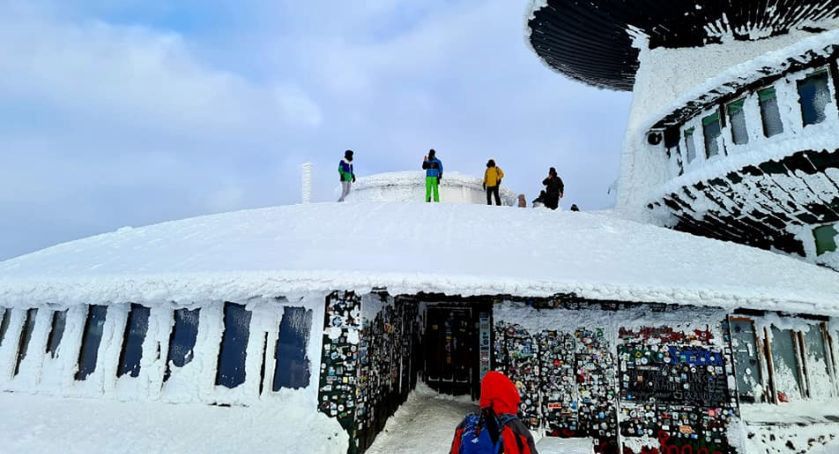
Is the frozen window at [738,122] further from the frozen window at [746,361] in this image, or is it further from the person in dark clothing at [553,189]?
the person in dark clothing at [553,189]

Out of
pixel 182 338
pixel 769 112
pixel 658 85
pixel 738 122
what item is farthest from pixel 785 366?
pixel 182 338

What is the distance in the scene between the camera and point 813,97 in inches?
356

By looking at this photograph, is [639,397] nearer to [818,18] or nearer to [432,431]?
[432,431]

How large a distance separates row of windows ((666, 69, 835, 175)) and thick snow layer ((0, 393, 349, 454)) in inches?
413

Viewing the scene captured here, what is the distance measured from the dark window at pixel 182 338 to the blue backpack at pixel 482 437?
555cm

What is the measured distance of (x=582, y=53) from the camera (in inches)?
659

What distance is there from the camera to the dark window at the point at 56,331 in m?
8.06

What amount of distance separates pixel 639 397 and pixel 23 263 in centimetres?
1191

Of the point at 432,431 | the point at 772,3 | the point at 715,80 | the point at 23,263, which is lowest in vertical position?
the point at 432,431

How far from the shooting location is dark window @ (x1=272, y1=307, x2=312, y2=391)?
22.9 ft

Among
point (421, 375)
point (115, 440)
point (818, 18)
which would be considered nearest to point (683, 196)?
point (818, 18)

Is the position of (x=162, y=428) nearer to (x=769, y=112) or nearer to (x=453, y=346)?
(x=453, y=346)

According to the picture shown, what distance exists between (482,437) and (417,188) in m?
15.4

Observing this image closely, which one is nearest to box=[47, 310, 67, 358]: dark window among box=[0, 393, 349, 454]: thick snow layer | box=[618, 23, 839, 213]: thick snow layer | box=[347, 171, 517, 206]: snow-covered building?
box=[0, 393, 349, 454]: thick snow layer
